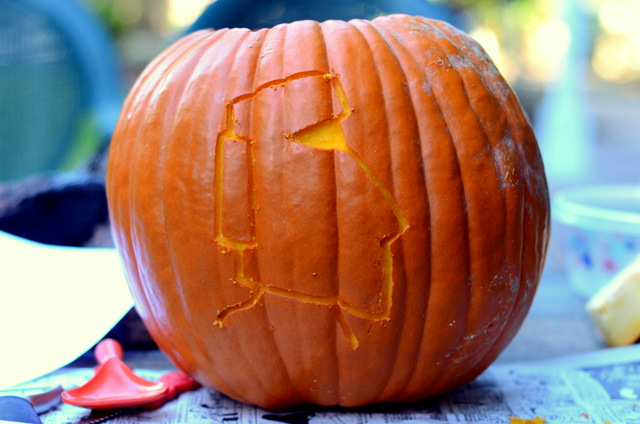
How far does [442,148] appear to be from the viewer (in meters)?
1.07

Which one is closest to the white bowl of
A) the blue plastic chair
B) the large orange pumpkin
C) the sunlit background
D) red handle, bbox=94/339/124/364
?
the large orange pumpkin

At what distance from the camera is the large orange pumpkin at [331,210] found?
3.40 ft

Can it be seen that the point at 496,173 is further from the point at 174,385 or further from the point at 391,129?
the point at 174,385

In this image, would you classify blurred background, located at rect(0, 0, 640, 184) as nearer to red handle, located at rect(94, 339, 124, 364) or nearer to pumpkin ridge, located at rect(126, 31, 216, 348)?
pumpkin ridge, located at rect(126, 31, 216, 348)

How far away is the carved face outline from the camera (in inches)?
40.9

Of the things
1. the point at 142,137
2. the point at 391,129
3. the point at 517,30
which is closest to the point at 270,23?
the point at 142,137

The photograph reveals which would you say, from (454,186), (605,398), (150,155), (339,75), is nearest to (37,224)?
(150,155)

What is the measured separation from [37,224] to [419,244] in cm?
118

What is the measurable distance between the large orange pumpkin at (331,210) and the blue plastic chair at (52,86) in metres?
1.90

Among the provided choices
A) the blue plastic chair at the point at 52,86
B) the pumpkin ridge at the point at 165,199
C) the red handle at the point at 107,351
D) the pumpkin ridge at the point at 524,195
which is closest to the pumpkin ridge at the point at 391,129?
the pumpkin ridge at the point at 524,195

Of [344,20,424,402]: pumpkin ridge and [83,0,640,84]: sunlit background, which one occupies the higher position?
[344,20,424,402]: pumpkin ridge

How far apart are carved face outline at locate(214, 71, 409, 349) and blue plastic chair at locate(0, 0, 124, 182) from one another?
1.97m

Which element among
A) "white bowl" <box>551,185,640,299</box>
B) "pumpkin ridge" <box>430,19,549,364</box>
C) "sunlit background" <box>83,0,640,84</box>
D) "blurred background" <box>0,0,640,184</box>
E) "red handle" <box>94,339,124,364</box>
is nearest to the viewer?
"pumpkin ridge" <box>430,19,549,364</box>

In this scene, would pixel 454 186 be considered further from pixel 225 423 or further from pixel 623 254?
pixel 623 254
